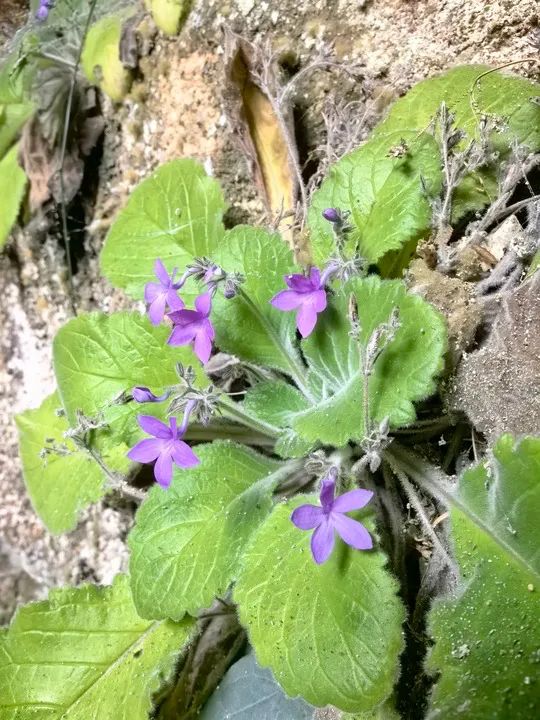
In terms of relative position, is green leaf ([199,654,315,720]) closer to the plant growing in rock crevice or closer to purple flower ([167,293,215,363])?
the plant growing in rock crevice

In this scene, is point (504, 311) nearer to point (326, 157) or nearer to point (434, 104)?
point (434, 104)

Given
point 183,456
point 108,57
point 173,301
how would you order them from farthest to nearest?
point 108,57, point 173,301, point 183,456

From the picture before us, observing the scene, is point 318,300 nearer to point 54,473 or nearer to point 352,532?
point 352,532

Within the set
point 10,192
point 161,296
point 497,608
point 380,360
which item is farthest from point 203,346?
point 10,192

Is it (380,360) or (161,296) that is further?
(161,296)

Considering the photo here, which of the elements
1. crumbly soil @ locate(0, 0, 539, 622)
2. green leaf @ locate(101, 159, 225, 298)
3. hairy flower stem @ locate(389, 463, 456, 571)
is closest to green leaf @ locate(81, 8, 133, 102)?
crumbly soil @ locate(0, 0, 539, 622)

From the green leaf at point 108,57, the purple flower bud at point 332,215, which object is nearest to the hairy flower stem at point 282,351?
the purple flower bud at point 332,215
